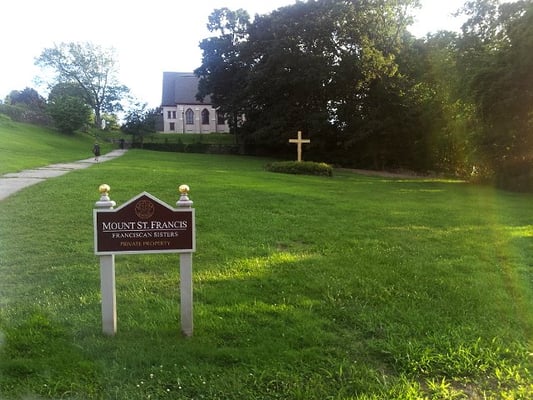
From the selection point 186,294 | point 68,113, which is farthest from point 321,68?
point 186,294

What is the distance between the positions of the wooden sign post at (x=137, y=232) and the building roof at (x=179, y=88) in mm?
78505

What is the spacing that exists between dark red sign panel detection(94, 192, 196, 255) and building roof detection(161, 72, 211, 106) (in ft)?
258

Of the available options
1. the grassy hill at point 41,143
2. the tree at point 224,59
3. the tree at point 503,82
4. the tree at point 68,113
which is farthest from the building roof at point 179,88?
the tree at point 503,82

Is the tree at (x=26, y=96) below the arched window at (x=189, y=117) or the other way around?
the other way around

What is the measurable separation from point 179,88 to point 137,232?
270 ft

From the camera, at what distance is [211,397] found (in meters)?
3.34

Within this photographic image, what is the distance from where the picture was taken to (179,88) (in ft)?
273

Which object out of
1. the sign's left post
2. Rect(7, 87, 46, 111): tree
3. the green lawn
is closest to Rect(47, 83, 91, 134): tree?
Rect(7, 87, 46, 111): tree

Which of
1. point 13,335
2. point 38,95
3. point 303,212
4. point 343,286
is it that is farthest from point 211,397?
point 38,95

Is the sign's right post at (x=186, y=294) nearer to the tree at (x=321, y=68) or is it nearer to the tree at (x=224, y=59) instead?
the tree at (x=321, y=68)

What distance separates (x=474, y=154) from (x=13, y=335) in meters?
25.8

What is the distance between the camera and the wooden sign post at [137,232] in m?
4.04

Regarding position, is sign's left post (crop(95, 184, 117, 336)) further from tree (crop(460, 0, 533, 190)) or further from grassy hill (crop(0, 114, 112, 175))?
grassy hill (crop(0, 114, 112, 175))

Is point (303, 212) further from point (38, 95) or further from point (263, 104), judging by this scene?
point (38, 95)
